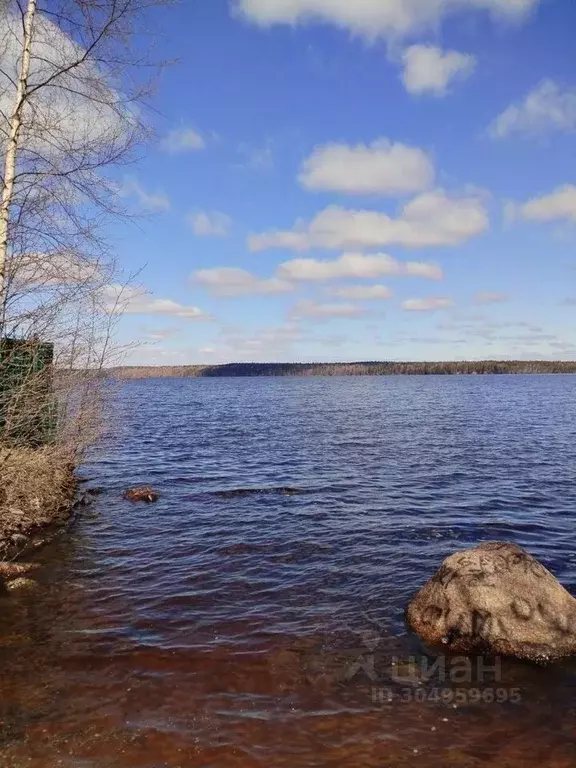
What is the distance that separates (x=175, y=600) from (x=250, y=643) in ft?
7.32

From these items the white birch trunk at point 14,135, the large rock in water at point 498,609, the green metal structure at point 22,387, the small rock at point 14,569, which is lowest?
the small rock at point 14,569

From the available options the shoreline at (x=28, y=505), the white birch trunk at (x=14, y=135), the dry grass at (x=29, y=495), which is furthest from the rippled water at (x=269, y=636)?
the white birch trunk at (x=14, y=135)

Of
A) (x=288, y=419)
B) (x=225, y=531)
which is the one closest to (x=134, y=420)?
(x=288, y=419)

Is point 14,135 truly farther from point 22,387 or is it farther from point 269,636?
point 269,636

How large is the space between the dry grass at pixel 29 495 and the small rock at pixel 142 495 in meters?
2.17

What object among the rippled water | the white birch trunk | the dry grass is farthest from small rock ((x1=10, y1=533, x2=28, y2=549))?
the white birch trunk

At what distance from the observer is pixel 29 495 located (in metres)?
14.0

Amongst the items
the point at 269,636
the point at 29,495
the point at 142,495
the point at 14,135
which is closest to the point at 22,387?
the point at 14,135

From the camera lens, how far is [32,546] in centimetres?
1231

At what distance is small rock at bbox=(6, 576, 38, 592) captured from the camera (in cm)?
980

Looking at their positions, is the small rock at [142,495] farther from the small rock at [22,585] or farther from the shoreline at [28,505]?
the small rock at [22,585]

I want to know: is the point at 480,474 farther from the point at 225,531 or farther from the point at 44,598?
the point at 44,598

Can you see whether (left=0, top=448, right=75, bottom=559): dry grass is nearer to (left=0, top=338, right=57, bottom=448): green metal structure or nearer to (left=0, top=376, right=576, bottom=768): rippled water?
(left=0, top=338, right=57, bottom=448): green metal structure

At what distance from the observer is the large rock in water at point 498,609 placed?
25.2 ft
